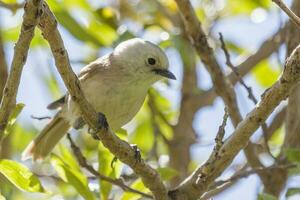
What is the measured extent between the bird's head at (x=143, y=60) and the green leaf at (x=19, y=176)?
132cm

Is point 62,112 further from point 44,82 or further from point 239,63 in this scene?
point 239,63

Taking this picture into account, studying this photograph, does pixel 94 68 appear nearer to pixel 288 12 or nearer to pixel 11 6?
pixel 11 6

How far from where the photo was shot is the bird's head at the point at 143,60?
4.95 m

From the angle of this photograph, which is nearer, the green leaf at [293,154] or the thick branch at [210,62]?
the green leaf at [293,154]

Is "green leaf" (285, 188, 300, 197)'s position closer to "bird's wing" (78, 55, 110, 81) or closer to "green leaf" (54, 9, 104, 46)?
"bird's wing" (78, 55, 110, 81)

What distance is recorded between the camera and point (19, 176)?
374cm

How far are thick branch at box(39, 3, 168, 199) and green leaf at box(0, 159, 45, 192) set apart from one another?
0.49m

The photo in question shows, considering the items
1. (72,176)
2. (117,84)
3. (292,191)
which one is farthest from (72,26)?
(292,191)

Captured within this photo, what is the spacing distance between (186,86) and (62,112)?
47.5 inches

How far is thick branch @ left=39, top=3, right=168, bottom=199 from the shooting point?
3.11 meters

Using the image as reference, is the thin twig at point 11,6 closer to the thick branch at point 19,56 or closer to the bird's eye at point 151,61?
the bird's eye at point 151,61

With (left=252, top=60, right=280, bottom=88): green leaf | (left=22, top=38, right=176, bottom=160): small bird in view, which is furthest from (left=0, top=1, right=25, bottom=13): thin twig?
(left=252, top=60, right=280, bottom=88): green leaf

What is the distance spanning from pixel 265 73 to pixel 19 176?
318 centimetres

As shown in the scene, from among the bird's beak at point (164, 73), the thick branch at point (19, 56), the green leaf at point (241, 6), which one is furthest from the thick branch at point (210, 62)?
the thick branch at point (19, 56)
